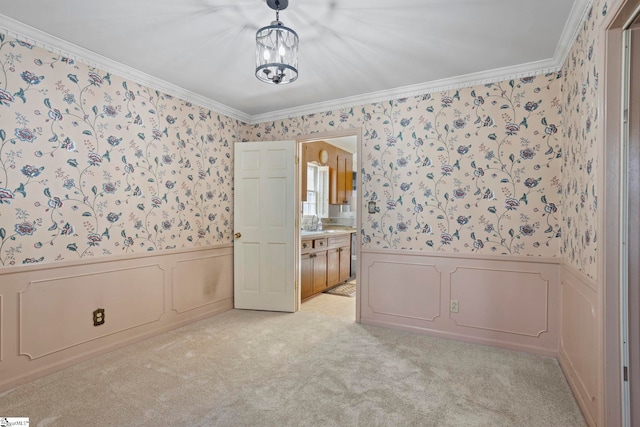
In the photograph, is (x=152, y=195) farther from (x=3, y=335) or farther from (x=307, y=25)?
(x=307, y=25)

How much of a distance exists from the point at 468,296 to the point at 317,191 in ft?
11.6

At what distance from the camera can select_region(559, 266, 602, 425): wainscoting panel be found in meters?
1.76

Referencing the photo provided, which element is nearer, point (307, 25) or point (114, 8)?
point (114, 8)

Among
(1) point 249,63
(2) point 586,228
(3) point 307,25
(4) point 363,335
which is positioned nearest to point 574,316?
(2) point 586,228

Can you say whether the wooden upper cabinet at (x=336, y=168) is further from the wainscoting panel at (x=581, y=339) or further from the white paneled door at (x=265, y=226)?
the wainscoting panel at (x=581, y=339)

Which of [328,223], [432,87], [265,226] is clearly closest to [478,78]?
[432,87]

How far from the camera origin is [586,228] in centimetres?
194

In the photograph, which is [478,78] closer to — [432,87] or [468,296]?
[432,87]

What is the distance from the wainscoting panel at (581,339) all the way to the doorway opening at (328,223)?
1.77 m

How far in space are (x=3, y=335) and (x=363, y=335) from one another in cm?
271

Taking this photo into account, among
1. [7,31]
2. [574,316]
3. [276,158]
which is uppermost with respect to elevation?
[7,31]

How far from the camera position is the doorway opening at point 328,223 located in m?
3.96

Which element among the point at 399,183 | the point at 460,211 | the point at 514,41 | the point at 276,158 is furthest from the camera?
the point at 276,158

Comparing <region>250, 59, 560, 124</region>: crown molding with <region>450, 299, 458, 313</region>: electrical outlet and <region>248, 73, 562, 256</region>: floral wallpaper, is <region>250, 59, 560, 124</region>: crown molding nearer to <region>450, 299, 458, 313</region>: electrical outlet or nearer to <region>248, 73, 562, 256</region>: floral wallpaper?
<region>248, 73, 562, 256</region>: floral wallpaper
